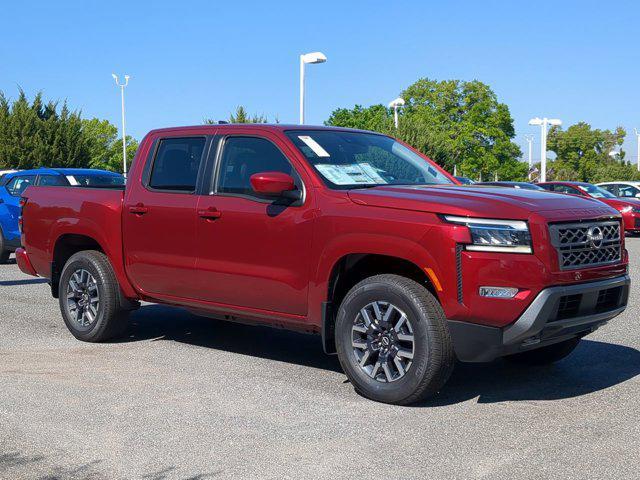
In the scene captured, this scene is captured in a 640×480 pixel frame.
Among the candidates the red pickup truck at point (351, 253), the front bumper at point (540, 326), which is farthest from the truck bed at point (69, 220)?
the front bumper at point (540, 326)

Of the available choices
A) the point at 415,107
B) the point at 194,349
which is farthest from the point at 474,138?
the point at 194,349

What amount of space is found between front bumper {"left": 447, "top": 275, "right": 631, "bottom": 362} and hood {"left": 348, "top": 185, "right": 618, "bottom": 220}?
1.67 feet

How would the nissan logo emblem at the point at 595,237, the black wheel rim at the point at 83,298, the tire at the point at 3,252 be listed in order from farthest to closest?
the tire at the point at 3,252, the black wheel rim at the point at 83,298, the nissan logo emblem at the point at 595,237

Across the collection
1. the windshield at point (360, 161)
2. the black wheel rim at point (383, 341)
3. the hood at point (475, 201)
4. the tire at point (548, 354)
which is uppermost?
the windshield at point (360, 161)

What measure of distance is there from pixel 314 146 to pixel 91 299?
8.79 ft

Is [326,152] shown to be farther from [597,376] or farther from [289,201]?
[597,376]

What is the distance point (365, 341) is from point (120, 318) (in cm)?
279

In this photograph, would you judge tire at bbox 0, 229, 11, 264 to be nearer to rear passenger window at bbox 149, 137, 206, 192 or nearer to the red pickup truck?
the red pickup truck

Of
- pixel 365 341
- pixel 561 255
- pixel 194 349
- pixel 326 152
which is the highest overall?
pixel 326 152

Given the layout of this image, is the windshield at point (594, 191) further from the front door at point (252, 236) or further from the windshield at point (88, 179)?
the front door at point (252, 236)

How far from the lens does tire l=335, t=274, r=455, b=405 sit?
17.6 ft

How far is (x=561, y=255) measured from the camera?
17.3 ft

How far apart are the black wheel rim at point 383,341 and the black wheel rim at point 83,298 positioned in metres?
2.90

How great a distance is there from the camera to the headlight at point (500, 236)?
5.15 metres
